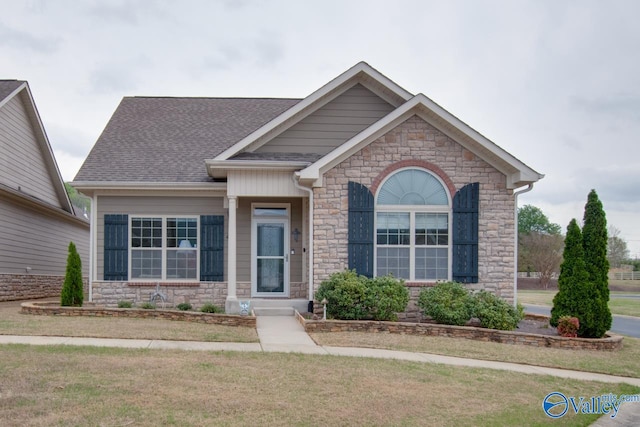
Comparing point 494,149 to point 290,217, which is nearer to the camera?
point 494,149

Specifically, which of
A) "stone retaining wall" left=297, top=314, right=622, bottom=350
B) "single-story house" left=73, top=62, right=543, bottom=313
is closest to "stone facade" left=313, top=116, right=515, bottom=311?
"single-story house" left=73, top=62, right=543, bottom=313

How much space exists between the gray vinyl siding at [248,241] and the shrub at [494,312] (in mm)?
4699

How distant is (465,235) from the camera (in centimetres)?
1342

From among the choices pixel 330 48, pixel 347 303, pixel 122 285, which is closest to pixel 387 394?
pixel 347 303

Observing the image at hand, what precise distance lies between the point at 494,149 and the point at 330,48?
556 cm

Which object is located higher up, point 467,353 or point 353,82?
point 353,82

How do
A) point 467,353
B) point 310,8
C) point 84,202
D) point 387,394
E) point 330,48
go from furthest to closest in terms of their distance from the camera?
point 84,202, point 330,48, point 310,8, point 467,353, point 387,394

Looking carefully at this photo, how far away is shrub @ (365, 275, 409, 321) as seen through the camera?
1222 cm

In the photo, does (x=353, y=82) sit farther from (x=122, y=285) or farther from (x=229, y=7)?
(x=122, y=285)

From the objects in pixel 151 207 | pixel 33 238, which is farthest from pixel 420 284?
pixel 33 238

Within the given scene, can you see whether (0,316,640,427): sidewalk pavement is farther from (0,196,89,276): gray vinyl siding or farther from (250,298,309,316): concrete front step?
(0,196,89,276): gray vinyl siding

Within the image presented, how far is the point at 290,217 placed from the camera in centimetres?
1536

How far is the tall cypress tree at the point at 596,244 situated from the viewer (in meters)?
12.2

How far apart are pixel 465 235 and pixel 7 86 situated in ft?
49.6
